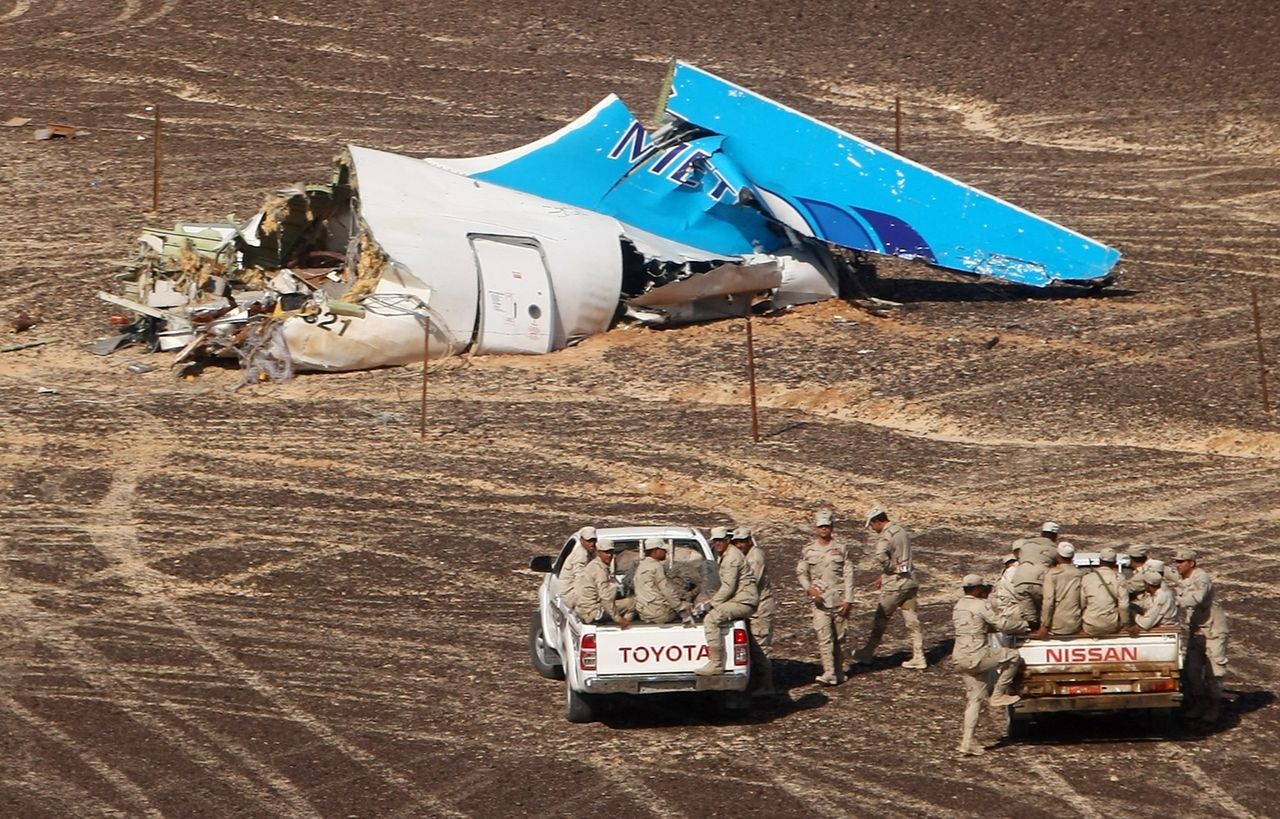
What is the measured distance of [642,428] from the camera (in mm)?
23453

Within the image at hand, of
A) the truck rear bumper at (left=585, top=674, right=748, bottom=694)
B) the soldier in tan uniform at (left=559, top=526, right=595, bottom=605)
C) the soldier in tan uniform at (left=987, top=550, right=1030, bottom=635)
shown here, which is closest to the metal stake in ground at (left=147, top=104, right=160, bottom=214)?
the soldier in tan uniform at (left=559, top=526, right=595, bottom=605)

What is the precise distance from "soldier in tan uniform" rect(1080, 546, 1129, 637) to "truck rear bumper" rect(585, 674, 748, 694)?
265 cm

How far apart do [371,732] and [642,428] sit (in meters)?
9.32

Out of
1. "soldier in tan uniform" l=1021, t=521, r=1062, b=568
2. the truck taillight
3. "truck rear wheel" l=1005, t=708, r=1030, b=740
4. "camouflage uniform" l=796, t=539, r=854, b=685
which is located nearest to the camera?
the truck taillight

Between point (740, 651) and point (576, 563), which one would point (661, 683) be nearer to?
point (740, 651)

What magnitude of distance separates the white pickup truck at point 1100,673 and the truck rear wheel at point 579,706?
10.9 ft

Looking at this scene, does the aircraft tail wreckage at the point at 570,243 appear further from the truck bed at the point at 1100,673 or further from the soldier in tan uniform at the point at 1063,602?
the truck bed at the point at 1100,673

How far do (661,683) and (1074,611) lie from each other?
3.19m

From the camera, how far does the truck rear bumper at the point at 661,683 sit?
1412 centimetres

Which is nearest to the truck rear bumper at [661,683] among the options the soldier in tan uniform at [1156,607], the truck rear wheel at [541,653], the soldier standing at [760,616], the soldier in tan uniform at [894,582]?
the soldier standing at [760,616]

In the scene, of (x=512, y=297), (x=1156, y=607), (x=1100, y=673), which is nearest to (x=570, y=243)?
(x=512, y=297)

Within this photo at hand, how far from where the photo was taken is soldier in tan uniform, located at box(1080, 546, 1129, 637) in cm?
1395

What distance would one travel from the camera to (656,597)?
567 inches

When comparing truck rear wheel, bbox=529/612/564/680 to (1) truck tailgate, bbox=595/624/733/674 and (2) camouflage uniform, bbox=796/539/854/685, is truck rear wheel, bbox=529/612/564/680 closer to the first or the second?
(1) truck tailgate, bbox=595/624/733/674
